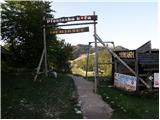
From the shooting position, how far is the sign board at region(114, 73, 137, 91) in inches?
670

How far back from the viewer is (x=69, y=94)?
15.6 meters

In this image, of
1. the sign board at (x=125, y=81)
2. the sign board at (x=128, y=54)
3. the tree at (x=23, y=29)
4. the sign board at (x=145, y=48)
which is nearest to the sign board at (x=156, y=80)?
the sign board at (x=125, y=81)

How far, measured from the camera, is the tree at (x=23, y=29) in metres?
24.0

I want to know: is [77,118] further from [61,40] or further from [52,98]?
[61,40]

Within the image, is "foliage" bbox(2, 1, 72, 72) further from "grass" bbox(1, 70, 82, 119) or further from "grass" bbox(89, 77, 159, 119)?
"grass" bbox(89, 77, 159, 119)

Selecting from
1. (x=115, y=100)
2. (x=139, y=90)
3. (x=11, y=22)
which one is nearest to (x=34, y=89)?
(x=115, y=100)

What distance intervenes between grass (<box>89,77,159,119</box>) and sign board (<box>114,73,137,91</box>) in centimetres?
40

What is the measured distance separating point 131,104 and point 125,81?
13.2ft

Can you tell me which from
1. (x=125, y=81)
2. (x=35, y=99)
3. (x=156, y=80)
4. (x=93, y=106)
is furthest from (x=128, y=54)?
(x=35, y=99)

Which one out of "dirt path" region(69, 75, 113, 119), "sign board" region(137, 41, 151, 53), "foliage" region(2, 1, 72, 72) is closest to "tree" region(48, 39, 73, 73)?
"foliage" region(2, 1, 72, 72)

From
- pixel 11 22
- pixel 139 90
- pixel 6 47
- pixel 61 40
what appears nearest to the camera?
pixel 139 90

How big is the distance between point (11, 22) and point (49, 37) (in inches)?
113

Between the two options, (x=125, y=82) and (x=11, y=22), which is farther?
(x=11, y=22)

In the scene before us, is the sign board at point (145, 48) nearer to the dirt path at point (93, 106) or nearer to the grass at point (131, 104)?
the grass at point (131, 104)
